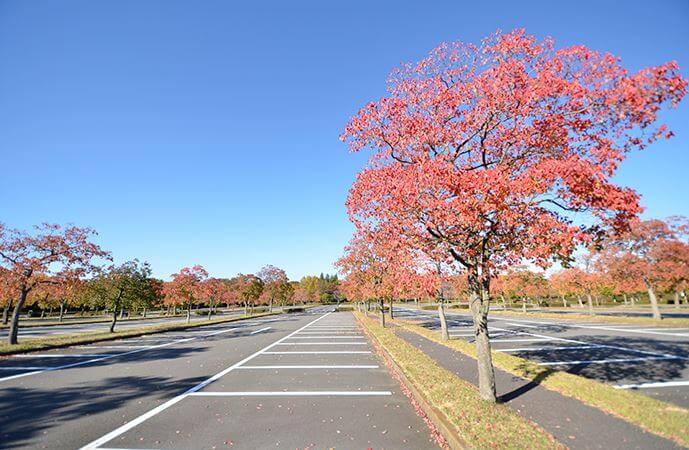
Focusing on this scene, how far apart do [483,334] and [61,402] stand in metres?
9.84

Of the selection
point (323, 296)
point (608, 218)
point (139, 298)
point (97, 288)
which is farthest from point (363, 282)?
point (323, 296)

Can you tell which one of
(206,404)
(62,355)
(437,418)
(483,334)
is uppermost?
(483,334)

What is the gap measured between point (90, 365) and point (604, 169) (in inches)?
657

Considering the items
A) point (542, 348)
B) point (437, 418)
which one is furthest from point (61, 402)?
point (542, 348)

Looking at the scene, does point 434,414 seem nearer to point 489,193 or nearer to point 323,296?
point 489,193

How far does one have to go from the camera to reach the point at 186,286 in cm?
3494

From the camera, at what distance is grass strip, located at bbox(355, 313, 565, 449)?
15.6 ft

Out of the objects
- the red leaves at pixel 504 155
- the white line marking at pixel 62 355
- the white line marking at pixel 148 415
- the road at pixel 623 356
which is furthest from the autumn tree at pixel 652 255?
the white line marking at pixel 62 355

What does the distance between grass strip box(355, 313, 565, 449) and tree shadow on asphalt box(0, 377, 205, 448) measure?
246 inches

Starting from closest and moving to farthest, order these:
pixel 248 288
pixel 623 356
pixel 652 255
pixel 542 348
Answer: pixel 623 356
pixel 542 348
pixel 652 255
pixel 248 288

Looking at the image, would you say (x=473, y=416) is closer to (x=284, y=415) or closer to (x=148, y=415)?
(x=284, y=415)

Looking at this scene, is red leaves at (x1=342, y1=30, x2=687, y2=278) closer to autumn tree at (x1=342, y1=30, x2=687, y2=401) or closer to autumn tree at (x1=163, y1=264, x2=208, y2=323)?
autumn tree at (x1=342, y1=30, x2=687, y2=401)

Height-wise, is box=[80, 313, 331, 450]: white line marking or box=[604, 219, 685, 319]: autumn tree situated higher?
box=[604, 219, 685, 319]: autumn tree

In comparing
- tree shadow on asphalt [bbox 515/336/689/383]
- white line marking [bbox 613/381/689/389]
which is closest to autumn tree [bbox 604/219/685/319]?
tree shadow on asphalt [bbox 515/336/689/383]
